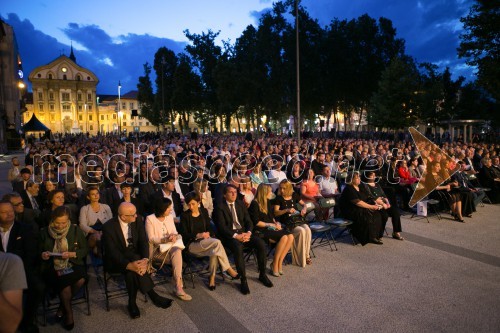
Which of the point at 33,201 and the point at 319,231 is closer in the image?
the point at 319,231

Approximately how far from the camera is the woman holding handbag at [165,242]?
496 centimetres

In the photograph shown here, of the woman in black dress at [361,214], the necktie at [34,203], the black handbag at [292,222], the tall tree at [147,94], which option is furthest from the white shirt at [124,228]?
the tall tree at [147,94]

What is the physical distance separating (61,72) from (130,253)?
10099cm

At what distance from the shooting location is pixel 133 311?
4.42 meters

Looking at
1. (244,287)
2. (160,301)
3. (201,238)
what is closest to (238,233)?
(201,238)

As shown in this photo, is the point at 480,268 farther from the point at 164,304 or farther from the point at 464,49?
the point at 464,49

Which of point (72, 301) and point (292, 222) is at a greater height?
point (292, 222)

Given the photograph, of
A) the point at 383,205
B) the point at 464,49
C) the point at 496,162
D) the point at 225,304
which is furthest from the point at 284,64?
the point at 225,304

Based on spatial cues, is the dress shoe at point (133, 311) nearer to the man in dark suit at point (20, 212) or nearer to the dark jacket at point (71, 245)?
the dark jacket at point (71, 245)

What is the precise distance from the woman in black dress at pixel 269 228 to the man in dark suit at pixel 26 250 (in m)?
3.16

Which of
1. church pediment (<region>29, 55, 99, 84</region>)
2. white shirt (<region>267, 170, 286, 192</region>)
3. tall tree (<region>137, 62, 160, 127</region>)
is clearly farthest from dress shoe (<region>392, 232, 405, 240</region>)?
church pediment (<region>29, 55, 99, 84</region>)

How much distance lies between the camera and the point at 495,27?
68.4 ft

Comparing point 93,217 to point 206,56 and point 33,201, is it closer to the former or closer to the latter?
point 33,201

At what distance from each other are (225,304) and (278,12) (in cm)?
3726
